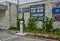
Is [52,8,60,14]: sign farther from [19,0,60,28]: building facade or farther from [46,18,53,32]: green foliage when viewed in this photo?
[46,18,53,32]: green foliage

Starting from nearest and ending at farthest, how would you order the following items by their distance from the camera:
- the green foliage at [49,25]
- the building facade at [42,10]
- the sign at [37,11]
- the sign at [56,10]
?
the green foliage at [49,25]
the sign at [56,10]
the building facade at [42,10]
the sign at [37,11]

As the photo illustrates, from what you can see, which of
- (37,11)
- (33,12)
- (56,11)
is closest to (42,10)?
(37,11)

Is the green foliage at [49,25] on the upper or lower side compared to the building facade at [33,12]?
lower

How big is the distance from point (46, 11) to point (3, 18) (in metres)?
6.50

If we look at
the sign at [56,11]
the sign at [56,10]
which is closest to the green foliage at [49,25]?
the sign at [56,11]

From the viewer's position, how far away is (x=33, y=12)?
2002cm

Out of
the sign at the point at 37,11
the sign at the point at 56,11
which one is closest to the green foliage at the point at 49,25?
the sign at the point at 56,11

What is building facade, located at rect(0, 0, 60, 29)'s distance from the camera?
17.9m

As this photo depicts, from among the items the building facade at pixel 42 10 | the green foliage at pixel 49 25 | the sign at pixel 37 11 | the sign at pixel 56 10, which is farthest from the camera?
the sign at pixel 37 11

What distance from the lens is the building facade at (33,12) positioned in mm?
17891

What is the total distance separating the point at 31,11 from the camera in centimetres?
2022

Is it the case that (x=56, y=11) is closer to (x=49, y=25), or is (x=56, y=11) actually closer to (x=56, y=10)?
(x=56, y=10)

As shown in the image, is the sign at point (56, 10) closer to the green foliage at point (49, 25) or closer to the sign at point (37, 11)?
the green foliage at point (49, 25)

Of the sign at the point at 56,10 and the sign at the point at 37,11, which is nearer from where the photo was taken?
the sign at the point at 56,10
